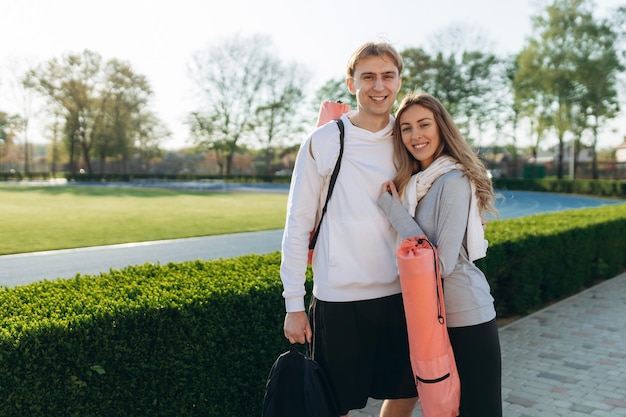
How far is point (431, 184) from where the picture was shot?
2.38 meters

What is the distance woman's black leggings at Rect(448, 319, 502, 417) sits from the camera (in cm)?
231

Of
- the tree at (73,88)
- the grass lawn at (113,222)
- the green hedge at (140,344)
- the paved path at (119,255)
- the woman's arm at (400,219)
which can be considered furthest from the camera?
the tree at (73,88)

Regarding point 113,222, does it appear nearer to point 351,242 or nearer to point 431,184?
point 351,242

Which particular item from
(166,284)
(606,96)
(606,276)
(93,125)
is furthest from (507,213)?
(93,125)

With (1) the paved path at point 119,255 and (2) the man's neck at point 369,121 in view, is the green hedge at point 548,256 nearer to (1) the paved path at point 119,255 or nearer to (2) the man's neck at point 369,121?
(2) the man's neck at point 369,121

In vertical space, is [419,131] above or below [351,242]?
above

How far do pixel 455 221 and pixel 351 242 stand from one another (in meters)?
0.45

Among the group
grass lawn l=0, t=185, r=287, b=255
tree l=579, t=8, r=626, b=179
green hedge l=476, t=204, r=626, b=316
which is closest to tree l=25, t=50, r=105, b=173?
grass lawn l=0, t=185, r=287, b=255

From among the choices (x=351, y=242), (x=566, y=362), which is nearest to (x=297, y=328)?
(x=351, y=242)

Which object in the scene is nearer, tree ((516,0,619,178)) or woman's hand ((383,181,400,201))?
woman's hand ((383,181,400,201))

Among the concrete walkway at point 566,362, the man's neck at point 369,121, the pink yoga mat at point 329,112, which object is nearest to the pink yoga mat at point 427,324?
the man's neck at point 369,121

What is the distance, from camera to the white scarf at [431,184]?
2346 millimetres

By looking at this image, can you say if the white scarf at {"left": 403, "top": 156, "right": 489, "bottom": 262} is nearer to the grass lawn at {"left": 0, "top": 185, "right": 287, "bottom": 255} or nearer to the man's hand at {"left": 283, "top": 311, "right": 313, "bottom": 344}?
the man's hand at {"left": 283, "top": 311, "right": 313, "bottom": 344}

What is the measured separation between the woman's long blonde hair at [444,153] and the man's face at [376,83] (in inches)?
3.6
